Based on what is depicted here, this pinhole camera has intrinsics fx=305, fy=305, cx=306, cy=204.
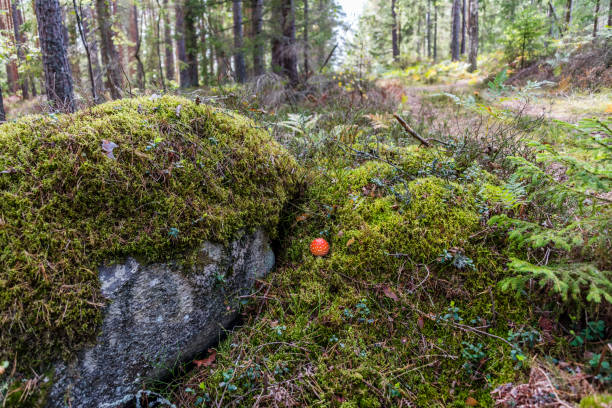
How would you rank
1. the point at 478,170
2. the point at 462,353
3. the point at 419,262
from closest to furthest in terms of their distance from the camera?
the point at 462,353 → the point at 419,262 → the point at 478,170

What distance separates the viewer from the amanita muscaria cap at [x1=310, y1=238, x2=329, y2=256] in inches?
122

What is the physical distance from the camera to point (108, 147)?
2555mm

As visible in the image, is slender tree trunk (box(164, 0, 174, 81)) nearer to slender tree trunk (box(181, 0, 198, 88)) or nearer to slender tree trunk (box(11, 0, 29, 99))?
slender tree trunk (box(181, 0, 198, 88))

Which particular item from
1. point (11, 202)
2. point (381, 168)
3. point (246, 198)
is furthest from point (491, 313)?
point (11, 202)

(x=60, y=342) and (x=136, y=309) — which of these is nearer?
(x=60, y=342)

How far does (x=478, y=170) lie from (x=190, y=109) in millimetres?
3241

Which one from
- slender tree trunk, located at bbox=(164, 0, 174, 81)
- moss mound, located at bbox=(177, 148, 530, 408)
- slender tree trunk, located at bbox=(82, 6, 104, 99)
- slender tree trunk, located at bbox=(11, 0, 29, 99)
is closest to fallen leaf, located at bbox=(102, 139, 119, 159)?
moss mound, located at bbox=(177, 148, 530, 408)

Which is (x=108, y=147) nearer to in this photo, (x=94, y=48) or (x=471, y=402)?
(x=471, y=402)

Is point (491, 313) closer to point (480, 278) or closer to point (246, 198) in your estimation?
point (480, 278)

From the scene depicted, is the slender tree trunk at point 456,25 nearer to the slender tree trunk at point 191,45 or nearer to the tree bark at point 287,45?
the tree bark at point 287,45

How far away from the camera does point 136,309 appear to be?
2287mm

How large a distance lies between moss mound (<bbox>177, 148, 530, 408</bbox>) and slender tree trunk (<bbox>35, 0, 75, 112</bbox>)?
4.54 meters

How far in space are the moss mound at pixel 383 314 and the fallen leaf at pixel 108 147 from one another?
6.02 ft

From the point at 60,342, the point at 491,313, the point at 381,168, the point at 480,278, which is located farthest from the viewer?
the point at 381,168
